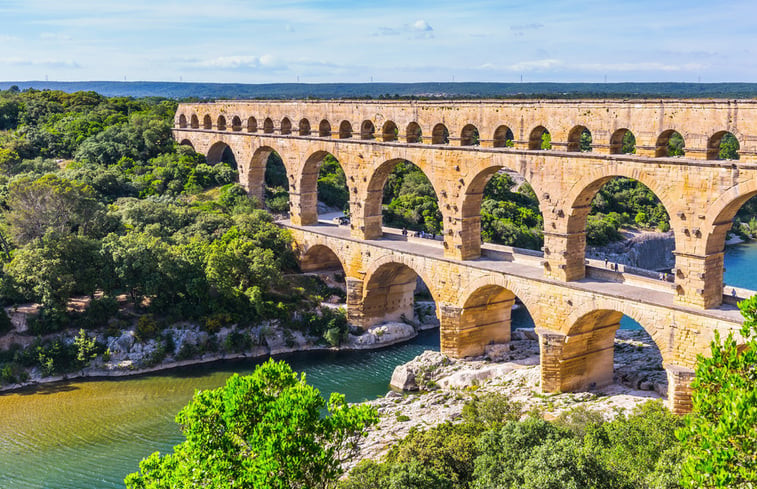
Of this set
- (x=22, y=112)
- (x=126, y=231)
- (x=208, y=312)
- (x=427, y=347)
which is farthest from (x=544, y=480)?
(x=22, y=112)

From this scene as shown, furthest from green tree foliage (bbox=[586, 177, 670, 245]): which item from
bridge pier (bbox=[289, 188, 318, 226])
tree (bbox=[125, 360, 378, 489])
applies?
tree (bbox=[125, 360, 378, 489])

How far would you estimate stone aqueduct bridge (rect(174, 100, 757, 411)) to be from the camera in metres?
20.9

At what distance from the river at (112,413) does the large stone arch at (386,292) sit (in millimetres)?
1596

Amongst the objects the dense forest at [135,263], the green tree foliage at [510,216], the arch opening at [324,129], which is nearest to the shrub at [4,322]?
the dense forest at [135,263]

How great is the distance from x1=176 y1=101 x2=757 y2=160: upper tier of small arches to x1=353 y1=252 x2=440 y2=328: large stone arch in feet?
16.6

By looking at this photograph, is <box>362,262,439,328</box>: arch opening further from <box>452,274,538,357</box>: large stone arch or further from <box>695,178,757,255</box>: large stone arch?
<box>695,178,757,255</box>: large stone arch

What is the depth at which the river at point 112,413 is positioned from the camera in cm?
2156

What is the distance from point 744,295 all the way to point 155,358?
20.3 metres

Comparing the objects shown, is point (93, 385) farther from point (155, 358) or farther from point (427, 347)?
point (427, 347)

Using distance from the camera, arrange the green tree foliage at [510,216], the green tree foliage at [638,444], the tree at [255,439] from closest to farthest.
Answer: the tree at [255,439] → the green tree foliage at [638,444] → the green tree foliage at [510,216]

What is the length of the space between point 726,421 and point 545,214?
14.5 metres

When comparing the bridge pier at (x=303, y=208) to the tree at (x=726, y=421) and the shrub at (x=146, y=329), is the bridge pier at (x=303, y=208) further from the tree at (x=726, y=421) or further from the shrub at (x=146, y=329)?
the tree at (x=726, y=421)

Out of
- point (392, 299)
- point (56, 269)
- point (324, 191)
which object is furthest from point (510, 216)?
point (56, 269)

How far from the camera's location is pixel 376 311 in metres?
32.7
